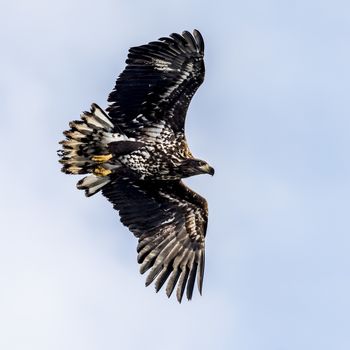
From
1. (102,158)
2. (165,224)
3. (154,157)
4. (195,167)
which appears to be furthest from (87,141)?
(165,224)

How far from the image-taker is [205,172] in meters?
26.3

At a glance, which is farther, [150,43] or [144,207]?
[144,207]

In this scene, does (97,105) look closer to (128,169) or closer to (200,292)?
(128,169)

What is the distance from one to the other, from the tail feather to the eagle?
0.06 ft

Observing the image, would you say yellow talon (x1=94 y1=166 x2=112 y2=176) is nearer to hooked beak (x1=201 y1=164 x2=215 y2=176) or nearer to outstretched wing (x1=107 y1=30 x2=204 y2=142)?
outstretched wing (x1=107 y1=30 x2=204 y2=142)

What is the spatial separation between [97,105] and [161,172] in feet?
5.76

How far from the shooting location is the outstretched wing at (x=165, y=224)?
88.3ft

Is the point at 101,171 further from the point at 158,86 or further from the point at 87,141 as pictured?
the point at 158,86

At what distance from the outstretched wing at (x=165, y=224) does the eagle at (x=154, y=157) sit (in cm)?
2

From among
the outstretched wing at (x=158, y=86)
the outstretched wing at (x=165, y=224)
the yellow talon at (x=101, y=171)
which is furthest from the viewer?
the outstretched wing at (x=165, y=224)

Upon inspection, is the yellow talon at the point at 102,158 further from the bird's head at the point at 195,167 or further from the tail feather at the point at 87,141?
the bird's head at the point at 195,167

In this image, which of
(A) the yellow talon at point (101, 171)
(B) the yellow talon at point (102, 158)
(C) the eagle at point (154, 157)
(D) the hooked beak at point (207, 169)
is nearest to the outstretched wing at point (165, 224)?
(C) the eagle at point (154, 157)

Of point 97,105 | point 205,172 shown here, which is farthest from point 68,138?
point 205,172

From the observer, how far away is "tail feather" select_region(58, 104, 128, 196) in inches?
1025
